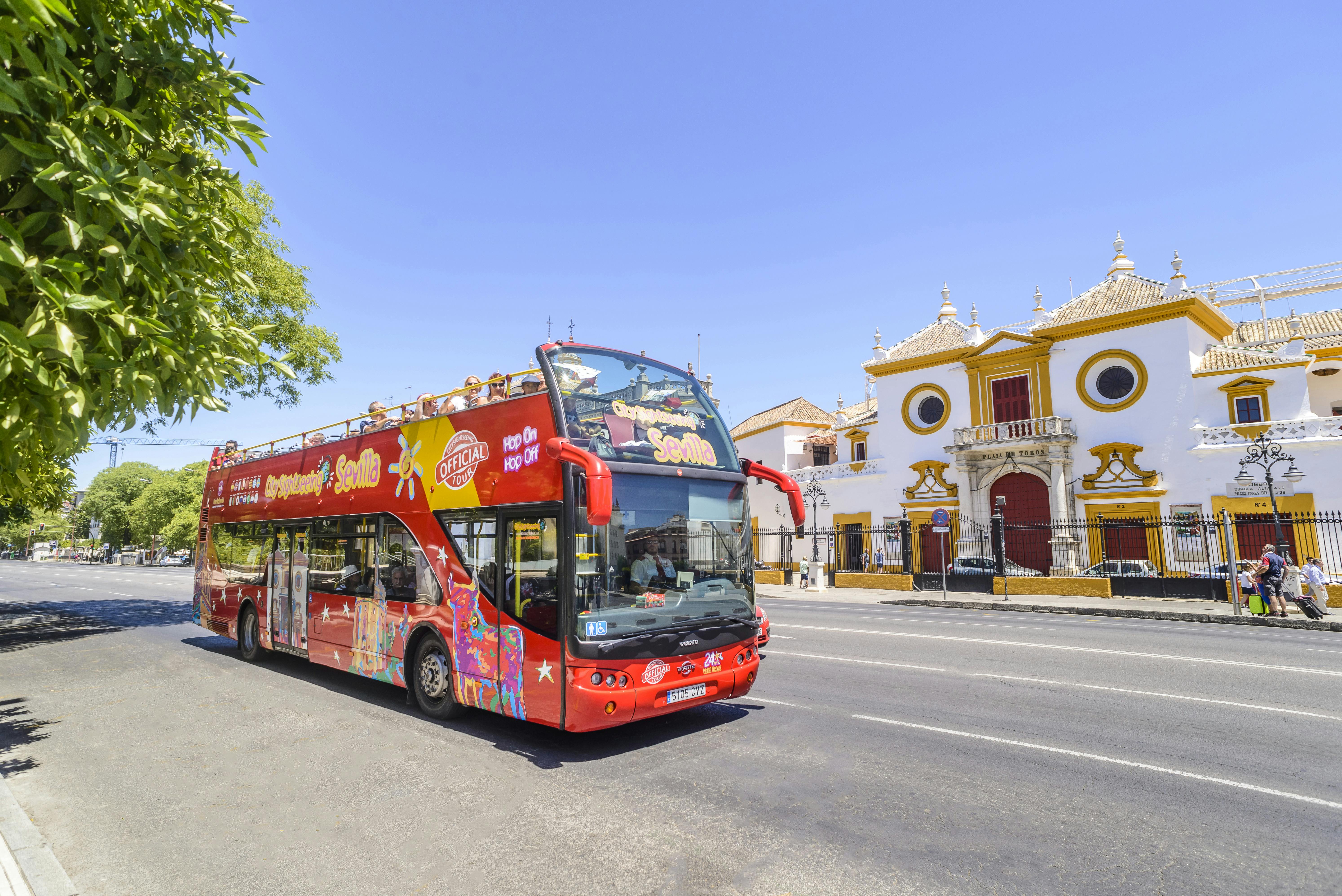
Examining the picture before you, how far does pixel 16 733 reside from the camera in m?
7.52

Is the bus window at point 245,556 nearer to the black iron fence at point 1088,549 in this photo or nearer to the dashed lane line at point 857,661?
the dashed lane line at point 857,661

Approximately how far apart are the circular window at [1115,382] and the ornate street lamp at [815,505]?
43.6 ft

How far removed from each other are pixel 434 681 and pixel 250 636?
20.0ft

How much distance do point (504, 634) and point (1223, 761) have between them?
6241 millimetres

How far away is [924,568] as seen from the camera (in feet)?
114

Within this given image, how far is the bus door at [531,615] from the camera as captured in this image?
6125 millimetres

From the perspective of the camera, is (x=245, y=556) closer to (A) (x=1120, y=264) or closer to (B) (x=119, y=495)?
(A) (x=1120, y=264)

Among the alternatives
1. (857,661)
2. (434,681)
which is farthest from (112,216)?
(857,661)

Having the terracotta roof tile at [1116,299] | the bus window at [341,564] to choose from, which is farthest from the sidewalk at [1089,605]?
the bus window at [341,564]

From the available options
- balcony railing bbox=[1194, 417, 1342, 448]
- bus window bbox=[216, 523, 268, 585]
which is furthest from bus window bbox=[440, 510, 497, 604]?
balcony railing bbox=[1194, 417, 1342, 448]

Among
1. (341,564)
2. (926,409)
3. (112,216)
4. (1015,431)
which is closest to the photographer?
(112,216)

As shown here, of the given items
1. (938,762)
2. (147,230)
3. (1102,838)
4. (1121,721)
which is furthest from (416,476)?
(1121,721)

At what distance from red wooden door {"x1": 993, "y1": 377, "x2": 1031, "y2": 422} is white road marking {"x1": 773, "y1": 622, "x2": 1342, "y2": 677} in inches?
889

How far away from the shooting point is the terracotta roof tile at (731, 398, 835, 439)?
4494 centimetres
